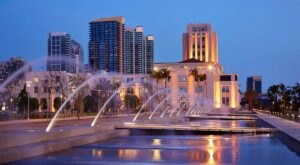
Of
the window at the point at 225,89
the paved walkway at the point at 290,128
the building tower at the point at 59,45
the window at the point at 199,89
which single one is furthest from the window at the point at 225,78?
the paved walkway at the point at 290,128

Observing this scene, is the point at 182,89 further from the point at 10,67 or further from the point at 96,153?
the point at 96,153

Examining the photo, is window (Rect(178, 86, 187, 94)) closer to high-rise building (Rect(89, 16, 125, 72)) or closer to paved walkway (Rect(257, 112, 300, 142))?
high-rise building (Rect(89, 16, 125, 72))

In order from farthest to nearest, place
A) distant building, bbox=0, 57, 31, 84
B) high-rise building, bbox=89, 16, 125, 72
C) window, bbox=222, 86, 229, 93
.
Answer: high-rise building, bbox=89, 16, 125, 72 → window, bbox=222, 86, 229, 93 → distant building, bbox=0, 57, 31, 84

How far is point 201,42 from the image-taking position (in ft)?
578

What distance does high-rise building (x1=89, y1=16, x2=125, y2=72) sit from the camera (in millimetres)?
163125

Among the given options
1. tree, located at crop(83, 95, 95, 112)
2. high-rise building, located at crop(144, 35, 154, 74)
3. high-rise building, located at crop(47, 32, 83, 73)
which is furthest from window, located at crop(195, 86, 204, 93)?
tree, located at crop(83, 95, 95, 112)

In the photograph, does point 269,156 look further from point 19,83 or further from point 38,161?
point 19,83

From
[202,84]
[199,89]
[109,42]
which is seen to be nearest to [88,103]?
[199,89]

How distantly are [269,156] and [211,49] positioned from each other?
159481 mm

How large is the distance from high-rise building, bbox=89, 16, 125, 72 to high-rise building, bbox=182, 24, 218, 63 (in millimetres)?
22666

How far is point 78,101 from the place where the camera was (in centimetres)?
6962

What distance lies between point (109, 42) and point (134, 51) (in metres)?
19.8

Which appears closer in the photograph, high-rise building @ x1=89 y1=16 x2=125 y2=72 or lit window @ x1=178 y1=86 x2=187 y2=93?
lit window @ x1=178 y1=86 x2=187 y2=93

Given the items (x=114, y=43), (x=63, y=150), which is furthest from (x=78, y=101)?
(x=114, y=43)
